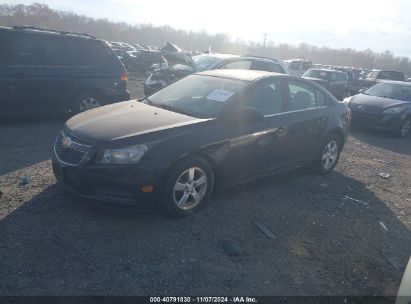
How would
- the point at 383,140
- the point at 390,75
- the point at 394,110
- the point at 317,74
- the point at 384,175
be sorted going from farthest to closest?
the point at 390,75, the point at 317,74, the point at 394,110, the point at 383,140, the point at 384,175

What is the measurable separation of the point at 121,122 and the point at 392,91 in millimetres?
9896

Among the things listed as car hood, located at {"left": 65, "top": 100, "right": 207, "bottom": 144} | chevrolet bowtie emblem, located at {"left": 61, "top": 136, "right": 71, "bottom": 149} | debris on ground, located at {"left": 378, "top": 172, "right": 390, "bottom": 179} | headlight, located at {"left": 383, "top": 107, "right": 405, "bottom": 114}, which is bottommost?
debris on ground, located at {"left": 378, "top": 172, "right": 390, "bottom": 179}

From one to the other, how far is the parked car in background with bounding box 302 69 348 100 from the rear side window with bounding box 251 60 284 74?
6.89 meters

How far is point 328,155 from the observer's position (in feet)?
21.0

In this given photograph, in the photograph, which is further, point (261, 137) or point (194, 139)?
point (261, 137)

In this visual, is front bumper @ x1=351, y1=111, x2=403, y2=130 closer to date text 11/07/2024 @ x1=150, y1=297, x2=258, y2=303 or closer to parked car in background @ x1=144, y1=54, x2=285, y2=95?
parked car in background @ x1=144, y1=54, x2=285, y2=95

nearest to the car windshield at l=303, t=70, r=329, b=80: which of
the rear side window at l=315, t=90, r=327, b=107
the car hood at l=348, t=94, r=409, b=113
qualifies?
the car hood at l=348, t=94, r=409, b=113

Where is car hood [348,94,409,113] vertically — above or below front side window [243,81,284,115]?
below

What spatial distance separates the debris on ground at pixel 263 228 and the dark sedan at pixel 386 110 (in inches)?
295

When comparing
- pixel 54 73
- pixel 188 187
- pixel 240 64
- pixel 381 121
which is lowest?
pixel 381 121

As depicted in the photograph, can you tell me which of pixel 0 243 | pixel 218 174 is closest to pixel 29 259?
pixel 0 243

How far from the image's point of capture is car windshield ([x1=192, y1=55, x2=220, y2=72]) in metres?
11.1

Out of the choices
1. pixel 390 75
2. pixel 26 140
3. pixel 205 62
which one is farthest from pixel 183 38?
pixel 26 140

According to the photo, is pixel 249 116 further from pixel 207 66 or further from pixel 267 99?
pixel 207 66
